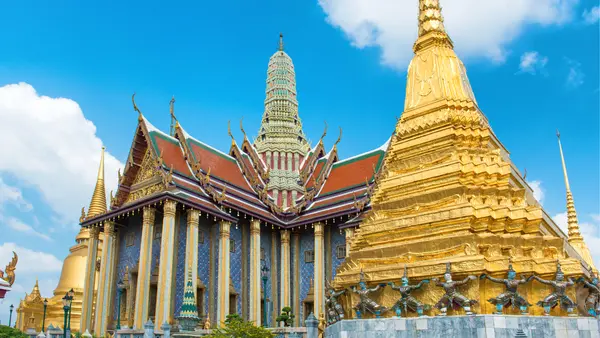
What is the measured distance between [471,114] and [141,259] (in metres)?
12.0

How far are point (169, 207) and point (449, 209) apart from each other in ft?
36.3

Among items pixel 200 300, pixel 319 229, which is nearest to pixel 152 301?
pixel 200 300

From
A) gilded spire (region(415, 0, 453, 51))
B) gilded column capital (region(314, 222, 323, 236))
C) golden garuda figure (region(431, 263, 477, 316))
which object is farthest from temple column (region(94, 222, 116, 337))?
golden garuda figure (region(431, 263, 477, 316))

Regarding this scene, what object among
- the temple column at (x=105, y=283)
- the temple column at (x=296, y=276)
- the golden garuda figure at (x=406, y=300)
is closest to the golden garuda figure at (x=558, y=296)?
the golden garuda figure at (x=406, y=300)

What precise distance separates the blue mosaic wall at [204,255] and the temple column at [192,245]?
797mm

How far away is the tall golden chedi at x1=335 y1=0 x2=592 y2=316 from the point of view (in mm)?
11734

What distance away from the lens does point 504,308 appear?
36.9 feet

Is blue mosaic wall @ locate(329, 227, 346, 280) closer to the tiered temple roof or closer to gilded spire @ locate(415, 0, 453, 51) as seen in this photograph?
the tiered temple roof

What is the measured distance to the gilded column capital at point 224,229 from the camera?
22266mm

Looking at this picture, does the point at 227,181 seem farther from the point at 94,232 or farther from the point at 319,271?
the point at 94,232

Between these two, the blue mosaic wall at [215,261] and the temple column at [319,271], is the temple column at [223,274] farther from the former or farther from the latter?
the temple column at [319,271]

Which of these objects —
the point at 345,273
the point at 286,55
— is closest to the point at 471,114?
the point at 345,273

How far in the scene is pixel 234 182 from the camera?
25.4 metres

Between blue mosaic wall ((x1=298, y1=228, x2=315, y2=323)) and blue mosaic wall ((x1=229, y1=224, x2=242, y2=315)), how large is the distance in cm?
272
